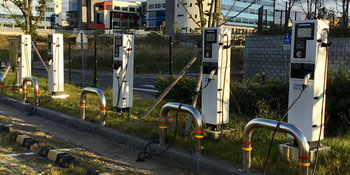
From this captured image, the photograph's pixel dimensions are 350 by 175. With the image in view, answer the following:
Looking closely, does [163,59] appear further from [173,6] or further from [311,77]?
[173,6]

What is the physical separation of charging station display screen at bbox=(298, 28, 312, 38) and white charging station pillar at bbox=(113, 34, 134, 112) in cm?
447

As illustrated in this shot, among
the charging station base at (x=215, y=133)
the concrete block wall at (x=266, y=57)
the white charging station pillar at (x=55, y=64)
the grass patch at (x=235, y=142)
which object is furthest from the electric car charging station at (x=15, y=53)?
the concrete block wall at (x=266, y=57)

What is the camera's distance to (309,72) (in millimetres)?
5137

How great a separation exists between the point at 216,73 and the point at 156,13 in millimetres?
108390

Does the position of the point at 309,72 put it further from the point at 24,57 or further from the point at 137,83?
the point at 137,83

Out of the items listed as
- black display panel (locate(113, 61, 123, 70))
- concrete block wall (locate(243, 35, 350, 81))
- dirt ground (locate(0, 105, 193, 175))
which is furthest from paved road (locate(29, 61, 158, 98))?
dirt ground (locate(0, 105, 193, 175))

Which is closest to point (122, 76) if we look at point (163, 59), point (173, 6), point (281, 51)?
point (281, 51)

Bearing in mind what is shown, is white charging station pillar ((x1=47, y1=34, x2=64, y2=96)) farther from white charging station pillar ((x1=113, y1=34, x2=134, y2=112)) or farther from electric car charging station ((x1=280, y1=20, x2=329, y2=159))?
electric car charging station ((x1=280, y1=20, x2=329, y2=159))

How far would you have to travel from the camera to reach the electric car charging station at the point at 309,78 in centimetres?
512

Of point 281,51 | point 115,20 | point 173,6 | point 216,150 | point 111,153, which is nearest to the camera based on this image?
point 216,150

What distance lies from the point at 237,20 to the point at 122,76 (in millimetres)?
93106

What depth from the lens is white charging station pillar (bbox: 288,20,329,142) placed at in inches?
202

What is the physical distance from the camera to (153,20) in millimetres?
114125

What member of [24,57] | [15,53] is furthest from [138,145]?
[15,53]
